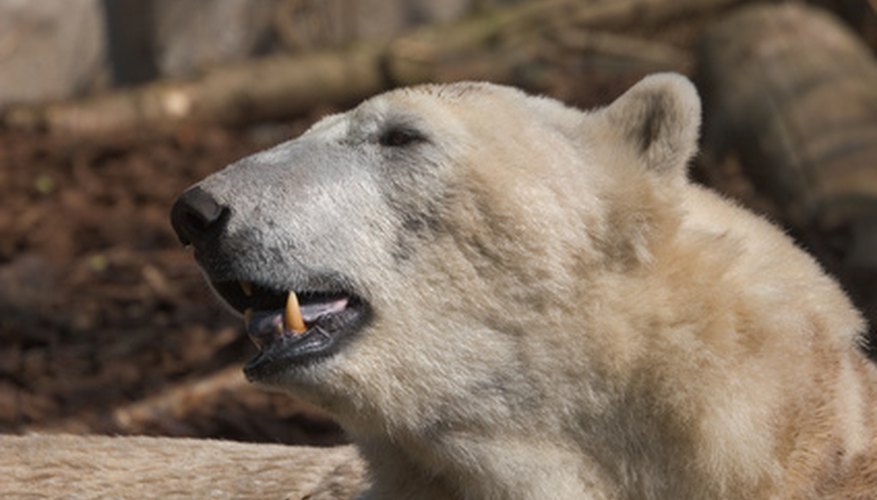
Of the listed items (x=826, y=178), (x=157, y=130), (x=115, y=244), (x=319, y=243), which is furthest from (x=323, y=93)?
(x=319, y=243)

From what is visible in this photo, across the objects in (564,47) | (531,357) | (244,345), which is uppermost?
(531,357)

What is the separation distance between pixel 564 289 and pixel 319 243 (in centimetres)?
50

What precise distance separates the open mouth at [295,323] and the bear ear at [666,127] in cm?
68

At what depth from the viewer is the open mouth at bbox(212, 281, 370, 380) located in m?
3.24

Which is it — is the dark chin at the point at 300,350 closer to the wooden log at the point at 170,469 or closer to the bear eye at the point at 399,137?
the bear eye at the point at 399,137

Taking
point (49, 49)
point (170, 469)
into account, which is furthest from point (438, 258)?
point (49, 49)

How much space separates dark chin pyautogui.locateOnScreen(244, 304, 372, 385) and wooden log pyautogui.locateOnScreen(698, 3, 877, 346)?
117 inches

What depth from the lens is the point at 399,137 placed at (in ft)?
11.6

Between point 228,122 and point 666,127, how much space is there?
7539mm

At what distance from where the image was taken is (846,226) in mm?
6852

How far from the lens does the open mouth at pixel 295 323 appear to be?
324 centimetres

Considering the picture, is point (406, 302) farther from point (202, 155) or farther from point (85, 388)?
point (202, 155)

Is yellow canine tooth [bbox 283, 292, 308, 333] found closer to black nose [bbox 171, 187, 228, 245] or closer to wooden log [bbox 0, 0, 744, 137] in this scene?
black nose [bbox 171, 187, 228, 245]

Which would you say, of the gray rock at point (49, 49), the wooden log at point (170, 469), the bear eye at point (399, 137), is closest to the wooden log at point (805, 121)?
the wooden log at point (170, 469)
